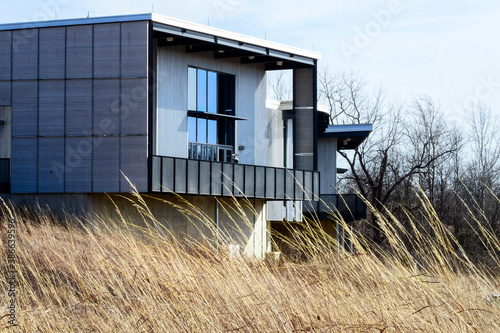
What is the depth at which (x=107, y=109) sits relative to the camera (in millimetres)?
27750

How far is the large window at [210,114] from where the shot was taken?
103ft

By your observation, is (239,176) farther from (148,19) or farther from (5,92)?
(5,92)

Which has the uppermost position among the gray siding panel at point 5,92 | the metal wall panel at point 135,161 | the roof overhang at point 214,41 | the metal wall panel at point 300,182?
the roof overhang at point 214,41

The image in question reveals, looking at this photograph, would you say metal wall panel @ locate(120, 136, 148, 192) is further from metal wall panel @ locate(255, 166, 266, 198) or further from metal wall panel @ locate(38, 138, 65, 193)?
metal wall panel @ locate(255, 166, 266, 198)

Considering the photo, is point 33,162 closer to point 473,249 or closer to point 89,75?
point 89,75

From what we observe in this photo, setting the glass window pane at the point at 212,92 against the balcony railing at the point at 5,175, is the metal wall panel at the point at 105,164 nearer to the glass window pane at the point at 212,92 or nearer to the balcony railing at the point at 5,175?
the balcony railing at the point at 5,175

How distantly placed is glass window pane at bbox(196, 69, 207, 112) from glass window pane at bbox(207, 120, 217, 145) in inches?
33.4

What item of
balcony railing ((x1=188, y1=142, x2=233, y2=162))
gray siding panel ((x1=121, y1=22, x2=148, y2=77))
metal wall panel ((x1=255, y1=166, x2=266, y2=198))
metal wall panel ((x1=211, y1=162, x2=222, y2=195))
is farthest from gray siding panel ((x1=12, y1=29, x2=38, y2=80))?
metal wall panel ((x1=255, y1=166, x2=266, y2=198))

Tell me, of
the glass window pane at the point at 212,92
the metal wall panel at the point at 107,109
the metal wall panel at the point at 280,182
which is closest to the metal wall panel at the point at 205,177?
the glass window pane at the point at 212,92

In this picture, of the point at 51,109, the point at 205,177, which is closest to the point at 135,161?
the point at 205,177

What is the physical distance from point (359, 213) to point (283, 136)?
26.7ft

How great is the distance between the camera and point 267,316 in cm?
639

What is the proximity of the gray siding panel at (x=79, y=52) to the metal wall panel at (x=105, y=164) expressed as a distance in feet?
9.38

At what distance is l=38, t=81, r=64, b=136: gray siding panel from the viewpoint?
2822 cm
